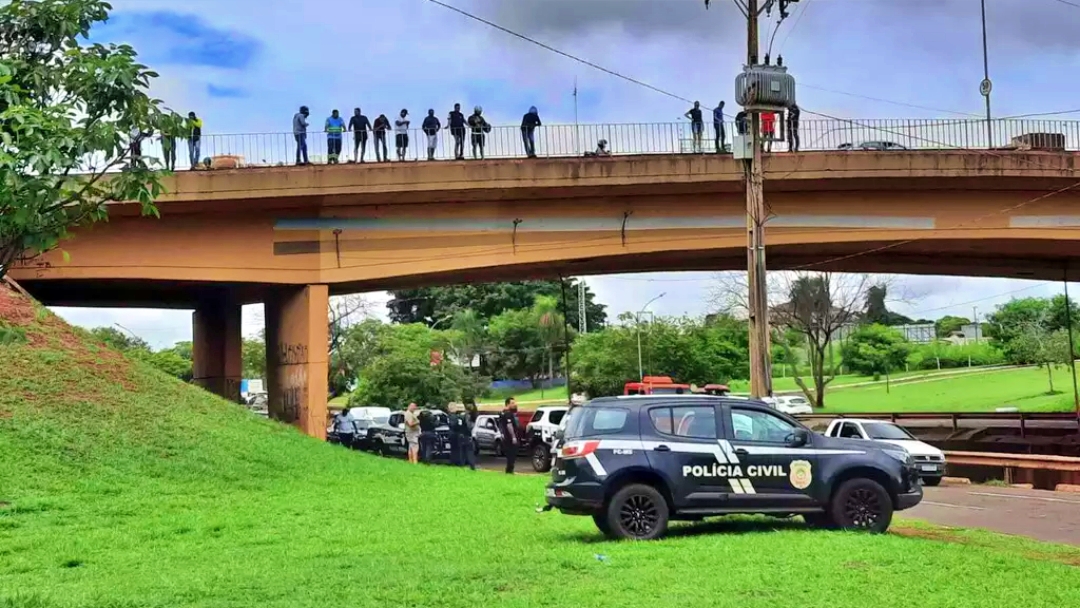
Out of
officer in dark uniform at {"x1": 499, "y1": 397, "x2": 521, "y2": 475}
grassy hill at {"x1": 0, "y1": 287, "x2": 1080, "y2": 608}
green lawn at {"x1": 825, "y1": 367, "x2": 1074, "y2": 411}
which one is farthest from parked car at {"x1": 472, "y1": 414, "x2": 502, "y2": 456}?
green lawn at {"x1": 825, "y1": 367, "x2": 1074, "y2": 411}

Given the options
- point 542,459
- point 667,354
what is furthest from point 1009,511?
point 667,354

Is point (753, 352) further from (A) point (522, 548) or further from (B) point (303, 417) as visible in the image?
(B) point (303, 417)

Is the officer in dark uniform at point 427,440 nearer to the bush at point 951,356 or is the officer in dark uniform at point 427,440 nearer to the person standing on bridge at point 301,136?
the person standing on bridge at point 301,136

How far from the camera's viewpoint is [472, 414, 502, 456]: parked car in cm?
3594

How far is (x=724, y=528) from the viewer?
1240cm

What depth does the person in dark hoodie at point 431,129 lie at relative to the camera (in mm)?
26328

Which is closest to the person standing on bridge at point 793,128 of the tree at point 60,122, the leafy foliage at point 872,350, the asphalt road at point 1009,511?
the asphalt road at point 1009,511

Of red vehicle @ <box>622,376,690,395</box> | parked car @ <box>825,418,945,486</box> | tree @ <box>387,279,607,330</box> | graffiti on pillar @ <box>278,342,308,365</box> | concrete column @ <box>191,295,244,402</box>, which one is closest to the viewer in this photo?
parked car @ <box>825,418,945,486</box>

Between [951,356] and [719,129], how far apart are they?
6570cm

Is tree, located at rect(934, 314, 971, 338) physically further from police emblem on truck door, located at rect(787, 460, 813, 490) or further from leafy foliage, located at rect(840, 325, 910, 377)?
police emblem on truck door, located at rect(787, 460, 813, 490)

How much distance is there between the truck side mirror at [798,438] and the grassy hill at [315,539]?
96 centimetres

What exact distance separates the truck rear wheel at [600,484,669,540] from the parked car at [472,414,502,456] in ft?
78.2

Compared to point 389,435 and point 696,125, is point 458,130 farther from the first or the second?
point 389,435

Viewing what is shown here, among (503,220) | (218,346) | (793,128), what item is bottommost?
(218,346)
